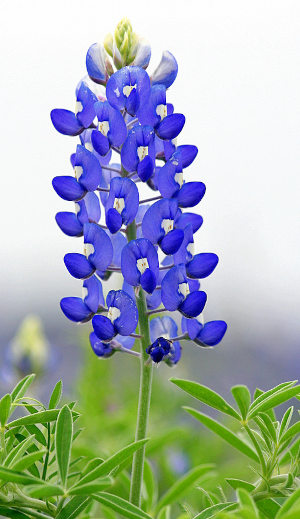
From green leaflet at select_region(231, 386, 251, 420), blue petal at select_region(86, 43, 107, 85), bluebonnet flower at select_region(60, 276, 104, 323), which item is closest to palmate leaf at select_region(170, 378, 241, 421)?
green leaflet at select_region(231, 386, 251, 420)

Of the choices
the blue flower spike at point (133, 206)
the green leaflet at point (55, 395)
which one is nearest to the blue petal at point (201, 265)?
the blue flower spike at point (133, 206)

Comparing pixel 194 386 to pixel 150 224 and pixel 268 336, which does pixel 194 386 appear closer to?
pixel 150 224

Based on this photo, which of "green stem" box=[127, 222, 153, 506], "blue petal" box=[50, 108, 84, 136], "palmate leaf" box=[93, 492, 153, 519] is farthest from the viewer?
"blue petal" box=[50, 108, 84, 136]

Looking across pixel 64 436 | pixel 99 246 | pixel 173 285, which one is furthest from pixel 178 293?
pixel 64 436


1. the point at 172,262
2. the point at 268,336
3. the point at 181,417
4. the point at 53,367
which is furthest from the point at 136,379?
the point at 268,336

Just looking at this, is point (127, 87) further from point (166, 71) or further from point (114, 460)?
point (114, 460)

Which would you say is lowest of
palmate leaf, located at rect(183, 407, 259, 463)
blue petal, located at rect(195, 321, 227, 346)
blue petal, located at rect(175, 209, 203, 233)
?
palmate leaf, located at rect(183, 407, 259, 463)

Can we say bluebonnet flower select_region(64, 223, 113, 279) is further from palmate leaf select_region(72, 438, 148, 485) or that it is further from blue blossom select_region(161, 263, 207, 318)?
palmate leaf select_region(72, 438, 148, 485)
